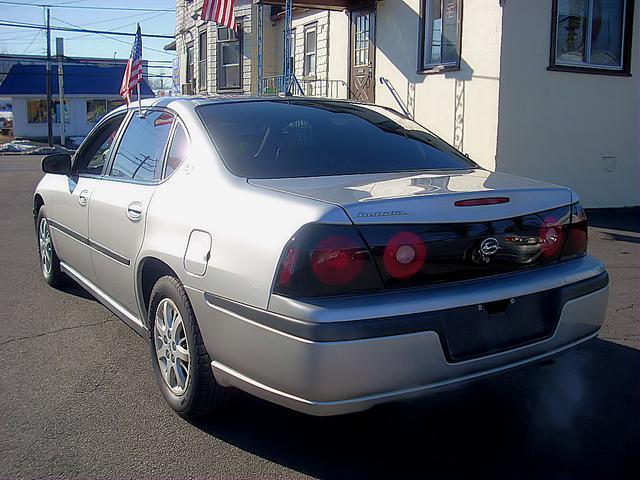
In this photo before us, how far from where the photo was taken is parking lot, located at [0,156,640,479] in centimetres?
305

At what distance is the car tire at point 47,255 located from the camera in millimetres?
5965

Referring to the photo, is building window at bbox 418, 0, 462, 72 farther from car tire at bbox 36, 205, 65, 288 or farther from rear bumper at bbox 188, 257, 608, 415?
rear bumper at bbox 188, 257, 608, 415

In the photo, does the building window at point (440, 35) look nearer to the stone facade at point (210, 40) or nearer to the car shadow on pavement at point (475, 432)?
the car shadow on pavement at point (475, 432)

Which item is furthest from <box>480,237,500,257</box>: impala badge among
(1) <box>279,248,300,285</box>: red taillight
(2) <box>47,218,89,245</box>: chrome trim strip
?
(2) <box>47,218,89,245</box>: chrome trim strip

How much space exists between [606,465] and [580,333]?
613mm

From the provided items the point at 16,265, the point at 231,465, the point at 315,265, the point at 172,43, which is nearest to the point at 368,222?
the point at 315,265

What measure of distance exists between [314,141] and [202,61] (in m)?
19.1

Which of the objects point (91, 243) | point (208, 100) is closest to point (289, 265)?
point (208, 100)

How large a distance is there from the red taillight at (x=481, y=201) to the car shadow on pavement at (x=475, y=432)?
76 centimetres

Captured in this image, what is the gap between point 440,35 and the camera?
1155cm

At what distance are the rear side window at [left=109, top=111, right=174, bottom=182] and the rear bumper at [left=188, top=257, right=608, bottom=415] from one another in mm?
1298

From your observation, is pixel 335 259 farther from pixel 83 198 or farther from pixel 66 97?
pixel 66 97

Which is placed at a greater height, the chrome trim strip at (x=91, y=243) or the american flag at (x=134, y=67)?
the american flag at (x=134, y=67)

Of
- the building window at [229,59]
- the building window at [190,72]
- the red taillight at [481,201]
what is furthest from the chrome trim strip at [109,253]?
the building window at [190,72]
